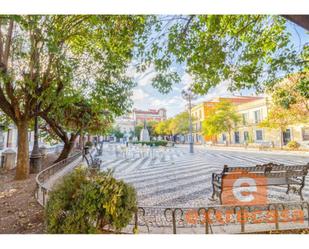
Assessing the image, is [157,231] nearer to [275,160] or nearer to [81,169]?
[81,169]

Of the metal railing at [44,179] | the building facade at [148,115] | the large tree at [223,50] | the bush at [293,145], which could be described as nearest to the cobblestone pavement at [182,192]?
the bush at [293,145]

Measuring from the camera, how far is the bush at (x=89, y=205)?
135 centimetres

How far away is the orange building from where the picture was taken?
371 cm

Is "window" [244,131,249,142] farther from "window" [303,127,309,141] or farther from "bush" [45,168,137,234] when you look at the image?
"bush" [45,168,137,234]

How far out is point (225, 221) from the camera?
6.31 feet

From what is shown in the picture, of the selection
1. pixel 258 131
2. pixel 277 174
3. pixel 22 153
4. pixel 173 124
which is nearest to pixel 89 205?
pixel 277 174

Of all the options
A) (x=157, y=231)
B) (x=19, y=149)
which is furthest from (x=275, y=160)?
(x=19, y=149)

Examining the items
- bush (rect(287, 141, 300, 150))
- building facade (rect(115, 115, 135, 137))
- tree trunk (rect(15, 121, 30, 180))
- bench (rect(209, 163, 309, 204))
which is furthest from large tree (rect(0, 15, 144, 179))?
bush (rect(287, 141, 300, 150))

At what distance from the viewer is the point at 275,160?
13.6 ft

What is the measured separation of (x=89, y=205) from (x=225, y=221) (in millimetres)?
1440

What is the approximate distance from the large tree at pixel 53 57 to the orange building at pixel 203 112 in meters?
2.21

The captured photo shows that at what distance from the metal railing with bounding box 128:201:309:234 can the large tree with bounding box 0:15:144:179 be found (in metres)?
2.21

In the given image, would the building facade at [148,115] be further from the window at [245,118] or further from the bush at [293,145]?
the bush at [293,145]
